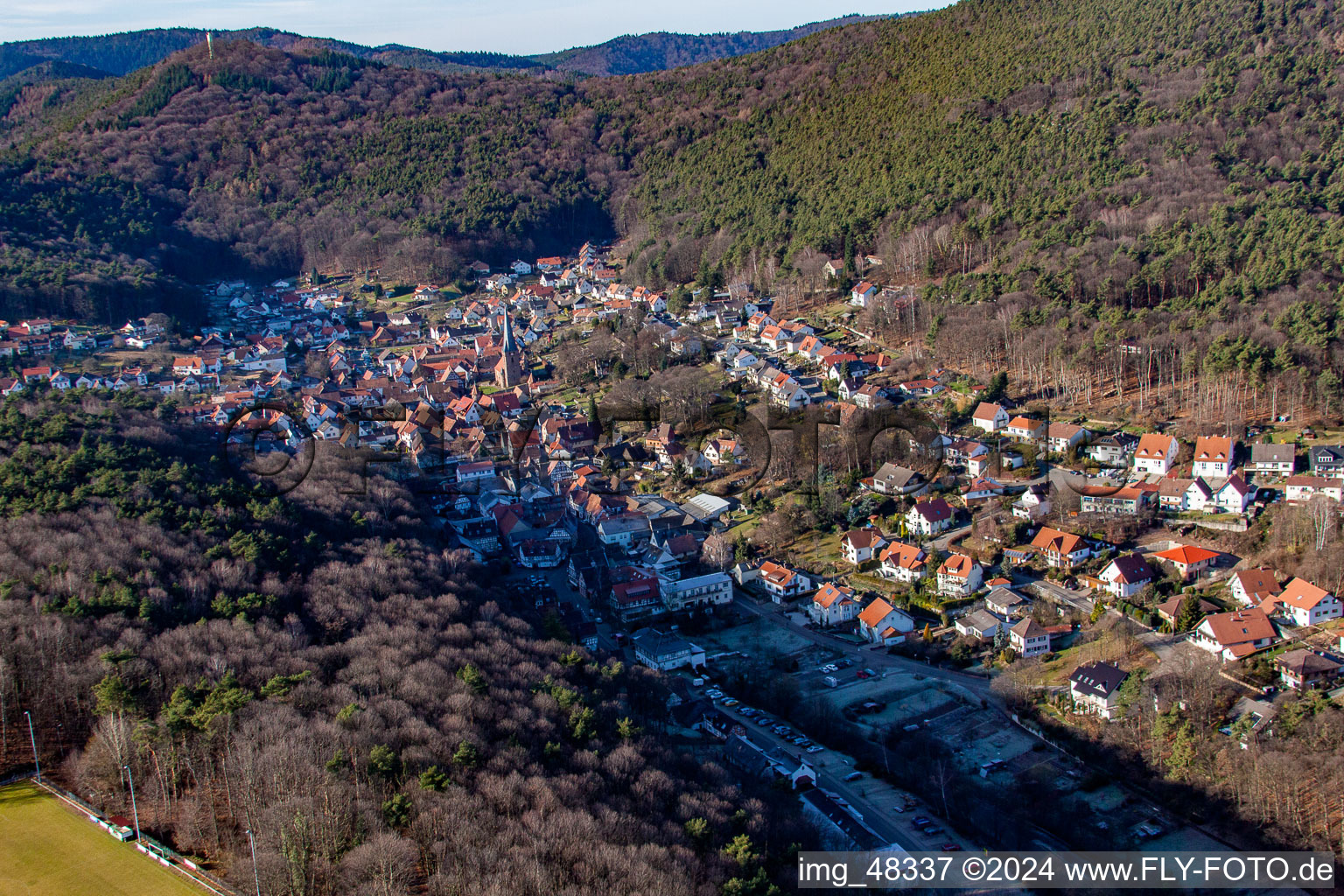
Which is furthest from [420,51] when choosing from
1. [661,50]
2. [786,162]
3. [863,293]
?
[863,293]

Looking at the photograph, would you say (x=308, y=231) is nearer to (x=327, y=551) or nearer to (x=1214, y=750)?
(x=327, y=551)

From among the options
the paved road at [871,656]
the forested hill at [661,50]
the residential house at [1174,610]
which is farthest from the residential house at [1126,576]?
the forested hill at [661,50]

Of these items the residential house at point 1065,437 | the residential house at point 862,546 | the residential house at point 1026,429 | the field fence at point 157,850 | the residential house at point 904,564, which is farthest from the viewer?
the residential house at point 1026,429

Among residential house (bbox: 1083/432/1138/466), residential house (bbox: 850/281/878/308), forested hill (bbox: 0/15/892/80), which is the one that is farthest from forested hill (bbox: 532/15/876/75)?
residential house (bbox: 1083/432/1138/466)

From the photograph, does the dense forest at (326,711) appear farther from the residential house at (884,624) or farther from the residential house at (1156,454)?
the residential house at (1156,454)


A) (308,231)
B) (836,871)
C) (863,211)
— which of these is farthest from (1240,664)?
(308,231)

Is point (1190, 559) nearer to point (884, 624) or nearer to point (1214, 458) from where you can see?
point (1214, 458)

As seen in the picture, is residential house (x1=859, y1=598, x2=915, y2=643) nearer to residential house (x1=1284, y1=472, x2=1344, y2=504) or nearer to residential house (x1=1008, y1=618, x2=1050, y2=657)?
residential house (x1=1008, y1=618, x2=1050, y2=657)
